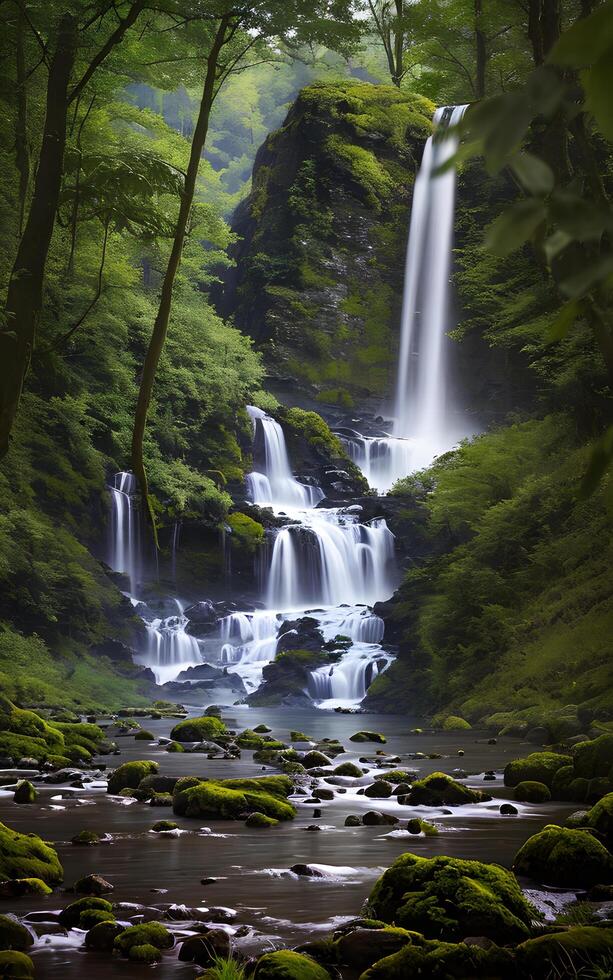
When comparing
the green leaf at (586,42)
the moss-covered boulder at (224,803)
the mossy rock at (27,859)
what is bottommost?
the mossy rock at (27,859)

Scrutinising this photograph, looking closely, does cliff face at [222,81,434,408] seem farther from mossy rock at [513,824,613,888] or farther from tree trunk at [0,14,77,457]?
mossy rock at [513,824,613,888]

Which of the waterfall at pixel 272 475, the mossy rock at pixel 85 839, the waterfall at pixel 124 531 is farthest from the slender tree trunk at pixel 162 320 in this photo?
the waterfall at pixel 272 475

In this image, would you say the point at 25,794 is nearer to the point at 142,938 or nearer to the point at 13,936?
the point at 13,936

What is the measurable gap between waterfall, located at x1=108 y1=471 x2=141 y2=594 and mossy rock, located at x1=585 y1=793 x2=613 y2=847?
862 inches

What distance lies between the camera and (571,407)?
67.7 ft

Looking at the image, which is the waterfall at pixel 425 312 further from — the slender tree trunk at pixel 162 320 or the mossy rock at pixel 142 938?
the mossy rock at pixel 142 938

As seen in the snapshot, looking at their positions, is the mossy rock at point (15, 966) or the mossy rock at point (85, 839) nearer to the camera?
the mossy rock at point (15, 966)

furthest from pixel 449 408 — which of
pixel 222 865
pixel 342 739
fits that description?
pixel 222 865

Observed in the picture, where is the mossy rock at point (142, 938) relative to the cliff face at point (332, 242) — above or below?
below

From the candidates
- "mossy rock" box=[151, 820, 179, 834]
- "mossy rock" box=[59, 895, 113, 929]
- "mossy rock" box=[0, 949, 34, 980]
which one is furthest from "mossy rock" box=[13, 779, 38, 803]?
"mossy rock" box=[0, 949, 34, 980]

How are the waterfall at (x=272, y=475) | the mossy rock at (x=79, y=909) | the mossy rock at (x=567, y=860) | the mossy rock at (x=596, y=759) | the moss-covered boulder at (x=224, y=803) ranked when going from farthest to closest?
the waterfall at (x=272, y=475) < the mossy rock at (x=596, y=759) < the moss-covered boulder at (x=224, y=803) < the mossy rock at (x=567, y=860) < the mossy rock at (x=79, y=909)

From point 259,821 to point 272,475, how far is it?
27.9m

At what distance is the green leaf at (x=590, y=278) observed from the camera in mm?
845

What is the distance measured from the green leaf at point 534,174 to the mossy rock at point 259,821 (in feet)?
25.4
